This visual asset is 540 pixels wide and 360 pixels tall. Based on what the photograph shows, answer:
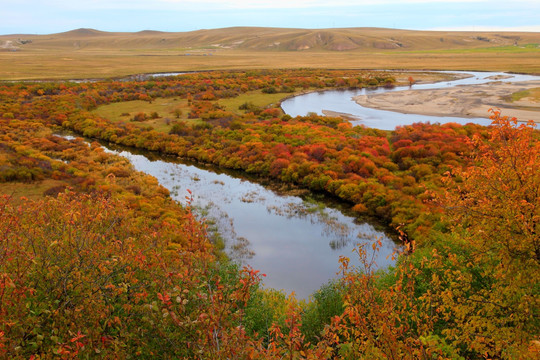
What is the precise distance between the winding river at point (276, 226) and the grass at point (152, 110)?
15.1 m

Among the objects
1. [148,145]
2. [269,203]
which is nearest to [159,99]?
[148,145]

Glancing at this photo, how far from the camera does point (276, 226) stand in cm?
2661

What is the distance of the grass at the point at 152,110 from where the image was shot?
182 feet

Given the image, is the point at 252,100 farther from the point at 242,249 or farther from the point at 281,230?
the point at 242,249

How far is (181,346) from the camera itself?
6871 mm

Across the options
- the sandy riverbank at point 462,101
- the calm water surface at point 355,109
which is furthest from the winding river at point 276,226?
the sandy riverbank at point 462,101

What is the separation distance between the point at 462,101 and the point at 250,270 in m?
70.8

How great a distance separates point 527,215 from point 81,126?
5708 centimetres

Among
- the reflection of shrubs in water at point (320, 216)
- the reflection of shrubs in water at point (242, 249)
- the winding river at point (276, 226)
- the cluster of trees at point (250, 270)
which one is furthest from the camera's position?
the reflection of shrubs in water at point (320, 216)

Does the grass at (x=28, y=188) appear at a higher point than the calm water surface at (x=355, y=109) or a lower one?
lower

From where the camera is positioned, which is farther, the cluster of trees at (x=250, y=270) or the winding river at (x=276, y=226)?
the winding river at (x=276, y=226)

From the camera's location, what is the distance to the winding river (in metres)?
21.5

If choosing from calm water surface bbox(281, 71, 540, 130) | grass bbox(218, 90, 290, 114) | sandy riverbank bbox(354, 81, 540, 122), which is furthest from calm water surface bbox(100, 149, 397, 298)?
sandy riverbank bbox(354, 81, 540, 122)

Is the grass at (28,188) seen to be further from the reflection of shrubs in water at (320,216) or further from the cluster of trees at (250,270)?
the reflection of shrubs in water at (320,216)
